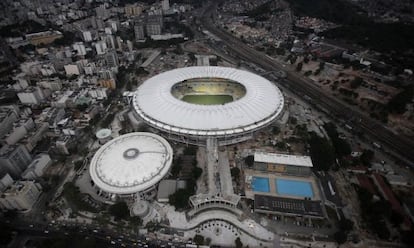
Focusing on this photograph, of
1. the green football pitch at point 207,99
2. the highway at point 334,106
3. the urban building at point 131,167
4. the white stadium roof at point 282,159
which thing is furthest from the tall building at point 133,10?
the white stadium roof at point 282,159

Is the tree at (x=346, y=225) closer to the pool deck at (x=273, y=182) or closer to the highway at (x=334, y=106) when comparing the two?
the pool deck at (x=273, y=182)

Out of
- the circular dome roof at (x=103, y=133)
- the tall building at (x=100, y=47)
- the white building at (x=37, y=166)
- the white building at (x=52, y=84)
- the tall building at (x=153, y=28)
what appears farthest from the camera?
the tall building at (x=153, y=28)

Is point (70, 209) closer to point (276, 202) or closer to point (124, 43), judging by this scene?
point (276, 202)

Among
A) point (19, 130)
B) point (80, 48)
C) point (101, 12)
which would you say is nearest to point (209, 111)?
point (19, 130)

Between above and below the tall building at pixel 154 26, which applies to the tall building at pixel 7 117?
below

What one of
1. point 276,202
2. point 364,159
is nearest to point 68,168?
point 276,202

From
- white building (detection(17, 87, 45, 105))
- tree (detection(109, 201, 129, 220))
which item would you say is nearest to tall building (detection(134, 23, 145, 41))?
white building (detection(17, 87, 45, 105))

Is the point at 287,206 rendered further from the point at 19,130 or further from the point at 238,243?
the point at 19,130

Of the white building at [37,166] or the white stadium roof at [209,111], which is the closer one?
the white building at [37,166]
